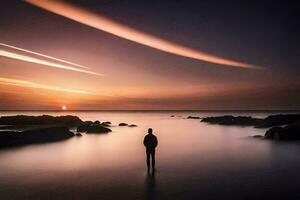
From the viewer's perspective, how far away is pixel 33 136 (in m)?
39.9

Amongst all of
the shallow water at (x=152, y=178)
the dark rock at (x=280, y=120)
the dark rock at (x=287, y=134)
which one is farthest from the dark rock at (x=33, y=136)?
the dark rock at (x=280, y=120)

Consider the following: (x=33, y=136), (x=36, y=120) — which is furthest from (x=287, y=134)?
(x=36, y=120)

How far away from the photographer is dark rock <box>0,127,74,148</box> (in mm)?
35903

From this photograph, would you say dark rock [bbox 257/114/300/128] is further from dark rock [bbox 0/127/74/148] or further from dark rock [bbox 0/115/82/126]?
dark rock [bbox 0/115/82/126]

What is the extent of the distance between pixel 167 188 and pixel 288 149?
21.6 m

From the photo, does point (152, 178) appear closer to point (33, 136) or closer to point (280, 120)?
point (33, 136)

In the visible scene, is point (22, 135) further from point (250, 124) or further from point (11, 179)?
point (250, 124)

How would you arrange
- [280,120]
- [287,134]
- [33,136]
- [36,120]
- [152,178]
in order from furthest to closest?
[280,120]
[36,120]
[33,136]
[287,134]
[152,178]

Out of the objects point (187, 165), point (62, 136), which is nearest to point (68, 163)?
point (187, 165)

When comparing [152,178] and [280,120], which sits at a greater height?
[280,120]

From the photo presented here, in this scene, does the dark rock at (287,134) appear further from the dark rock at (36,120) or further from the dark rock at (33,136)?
the dark rock at (36,120)

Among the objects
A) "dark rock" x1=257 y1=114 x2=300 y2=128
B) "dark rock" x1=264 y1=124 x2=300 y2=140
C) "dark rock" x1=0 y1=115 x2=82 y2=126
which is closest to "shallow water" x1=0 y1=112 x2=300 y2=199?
"dark rock" x1=264 y1=124 x2=300 y2=140

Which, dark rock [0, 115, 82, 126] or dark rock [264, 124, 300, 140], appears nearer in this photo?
dark rock [264, 124, 300, 140]

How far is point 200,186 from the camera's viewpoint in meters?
15.1
